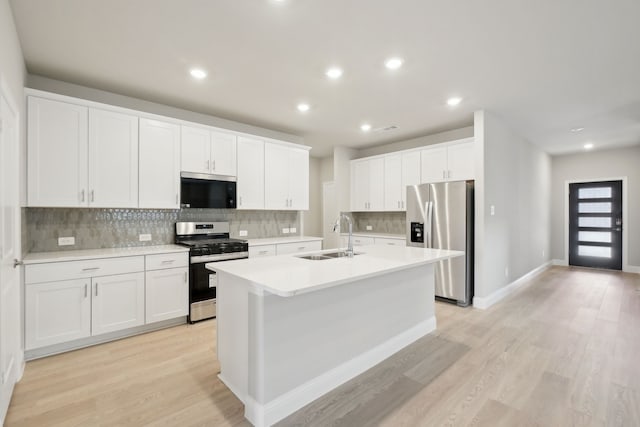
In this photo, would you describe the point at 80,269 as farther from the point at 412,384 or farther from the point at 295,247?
the point at 412,384

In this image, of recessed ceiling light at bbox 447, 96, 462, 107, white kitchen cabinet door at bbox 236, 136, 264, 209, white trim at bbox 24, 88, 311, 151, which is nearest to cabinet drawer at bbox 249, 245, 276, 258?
→ white kitchen cabinet door at bbox 236, 136, 264, 209

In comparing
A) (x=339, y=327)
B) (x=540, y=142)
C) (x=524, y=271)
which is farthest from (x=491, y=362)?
(x=540, y=142)

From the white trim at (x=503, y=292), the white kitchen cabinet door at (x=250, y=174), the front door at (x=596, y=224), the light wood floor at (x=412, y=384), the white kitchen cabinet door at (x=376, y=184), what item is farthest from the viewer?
the front door at (x=596, y=224)

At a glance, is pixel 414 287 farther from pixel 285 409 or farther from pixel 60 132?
pixel 60 132

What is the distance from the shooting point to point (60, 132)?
113 inches

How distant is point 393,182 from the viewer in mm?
5379

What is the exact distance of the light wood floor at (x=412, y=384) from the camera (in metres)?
1.90

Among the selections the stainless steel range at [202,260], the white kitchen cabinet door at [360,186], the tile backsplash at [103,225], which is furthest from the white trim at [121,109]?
the white kitchen cabinet door at [360,186]

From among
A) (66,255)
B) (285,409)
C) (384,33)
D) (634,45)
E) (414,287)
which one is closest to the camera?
(285,409)

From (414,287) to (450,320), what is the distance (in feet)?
3.27

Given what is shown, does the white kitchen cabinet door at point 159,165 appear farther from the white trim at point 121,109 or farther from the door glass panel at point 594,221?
the door glass panel at point 594,221

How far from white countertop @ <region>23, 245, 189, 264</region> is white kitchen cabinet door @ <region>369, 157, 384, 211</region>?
3482 millimetres

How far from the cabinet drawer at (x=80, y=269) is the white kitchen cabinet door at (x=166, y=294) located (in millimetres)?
191

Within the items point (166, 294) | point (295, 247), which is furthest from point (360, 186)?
point (166, 294)
